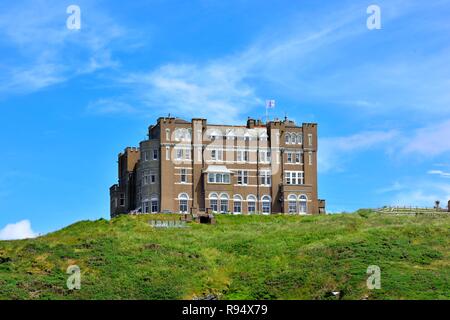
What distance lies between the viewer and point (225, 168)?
119938 mm

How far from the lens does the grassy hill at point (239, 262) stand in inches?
2911

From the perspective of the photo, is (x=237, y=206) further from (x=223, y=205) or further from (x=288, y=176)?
(x=288, y=176)

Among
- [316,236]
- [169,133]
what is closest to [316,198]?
[169,133]

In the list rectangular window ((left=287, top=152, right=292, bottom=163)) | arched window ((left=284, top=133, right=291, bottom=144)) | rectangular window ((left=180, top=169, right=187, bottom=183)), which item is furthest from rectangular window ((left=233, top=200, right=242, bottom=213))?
arched window ((left=284, top=133, right=291, bottom=144))

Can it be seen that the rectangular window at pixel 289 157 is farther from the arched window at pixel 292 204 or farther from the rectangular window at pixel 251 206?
the rectangular window at pixel 251 206

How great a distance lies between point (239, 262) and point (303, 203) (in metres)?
37.1

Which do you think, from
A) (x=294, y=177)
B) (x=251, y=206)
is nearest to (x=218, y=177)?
(x=251, y=206)

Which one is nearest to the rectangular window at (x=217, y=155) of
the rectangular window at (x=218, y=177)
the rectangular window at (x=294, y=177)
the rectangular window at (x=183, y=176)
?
the rectangular window at (x=218, y=177)

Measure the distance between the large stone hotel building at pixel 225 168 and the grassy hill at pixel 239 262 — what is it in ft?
60.7

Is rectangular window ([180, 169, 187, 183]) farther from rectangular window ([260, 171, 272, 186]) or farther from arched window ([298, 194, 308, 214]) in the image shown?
arched window ([298, 194, 308, 214])

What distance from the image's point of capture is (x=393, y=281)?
72.3 m
